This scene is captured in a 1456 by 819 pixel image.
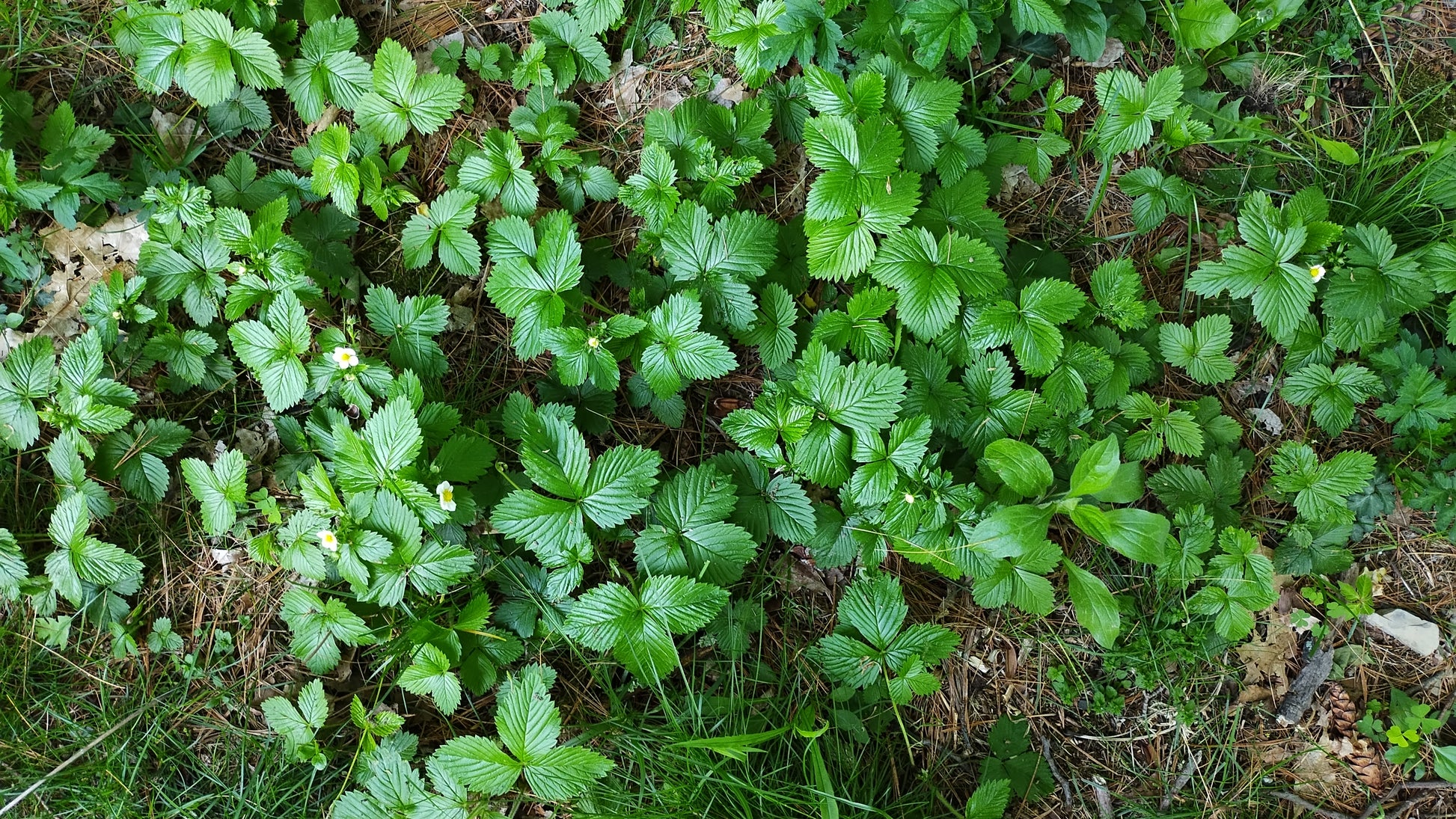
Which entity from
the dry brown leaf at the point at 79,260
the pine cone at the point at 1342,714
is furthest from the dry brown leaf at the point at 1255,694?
the dry brown leaf at the point at 79,260

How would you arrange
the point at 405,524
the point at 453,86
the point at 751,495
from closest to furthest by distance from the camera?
the point at 405,524 → the point at 751,495 → the point at 453,86

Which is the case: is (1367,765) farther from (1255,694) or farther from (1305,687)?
(1255,694)

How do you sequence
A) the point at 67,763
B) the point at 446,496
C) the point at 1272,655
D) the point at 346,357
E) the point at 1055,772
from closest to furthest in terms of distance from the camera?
1. the point at 446,496
2. the point at 346,357
3. the point at 67,763
4. the point at 1055,772
5. the point at 1272,655

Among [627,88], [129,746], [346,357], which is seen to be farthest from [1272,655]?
[129,746]

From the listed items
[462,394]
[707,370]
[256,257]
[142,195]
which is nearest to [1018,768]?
[707,370]

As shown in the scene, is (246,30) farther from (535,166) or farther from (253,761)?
(253,761)

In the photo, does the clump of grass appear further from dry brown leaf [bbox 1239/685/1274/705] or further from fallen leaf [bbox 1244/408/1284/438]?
fallen leaf [bbox 1244/408/1284/438]

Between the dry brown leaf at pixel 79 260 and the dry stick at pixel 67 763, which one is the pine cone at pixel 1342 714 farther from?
the dry brown leaf at pixel 79 260
